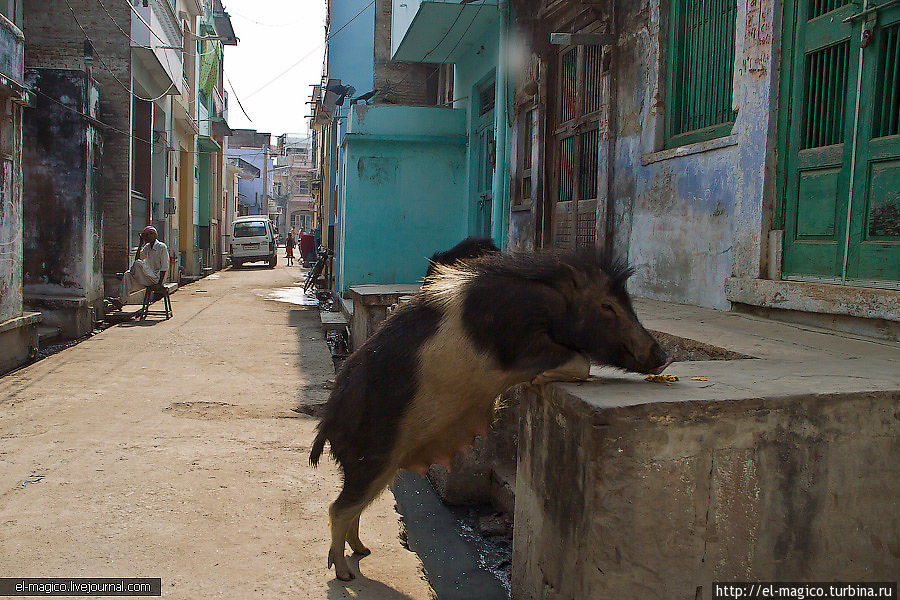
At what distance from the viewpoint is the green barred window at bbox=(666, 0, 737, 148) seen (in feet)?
18.3

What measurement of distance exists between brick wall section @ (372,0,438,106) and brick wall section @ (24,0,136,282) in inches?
204

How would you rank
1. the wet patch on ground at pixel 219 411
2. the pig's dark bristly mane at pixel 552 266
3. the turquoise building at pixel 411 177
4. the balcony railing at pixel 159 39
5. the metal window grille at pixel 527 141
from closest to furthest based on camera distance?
the pig's dark bristly mane at pixel 552 266
the wet patch on ground at pixel 219 411
the metal window grille at pixel 527 141
the turquoise building at pixel 411 177
the balcony railing at pixel 159 39

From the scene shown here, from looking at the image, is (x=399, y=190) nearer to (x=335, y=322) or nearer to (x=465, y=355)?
(x=335, y=322)

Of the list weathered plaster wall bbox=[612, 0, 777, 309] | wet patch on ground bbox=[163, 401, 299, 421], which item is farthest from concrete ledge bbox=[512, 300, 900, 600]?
wet patch on ground bbox=[163, 401, 299, 421]

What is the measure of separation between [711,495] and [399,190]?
424 inches

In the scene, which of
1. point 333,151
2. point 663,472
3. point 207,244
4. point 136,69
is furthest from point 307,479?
point 207,244

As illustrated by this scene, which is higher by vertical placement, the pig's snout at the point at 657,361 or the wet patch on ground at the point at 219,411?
the pig's snout at the point at 657,361

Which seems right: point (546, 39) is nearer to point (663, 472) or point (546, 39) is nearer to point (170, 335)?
point (170, 335)

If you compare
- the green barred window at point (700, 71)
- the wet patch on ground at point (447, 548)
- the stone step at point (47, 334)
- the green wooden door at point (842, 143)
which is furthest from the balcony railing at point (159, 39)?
the green wooden door at point (842, 143)

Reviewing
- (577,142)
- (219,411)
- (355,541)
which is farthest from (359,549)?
(577,142)

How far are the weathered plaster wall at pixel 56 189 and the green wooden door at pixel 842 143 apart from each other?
948cm

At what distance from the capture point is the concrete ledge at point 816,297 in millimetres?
3912

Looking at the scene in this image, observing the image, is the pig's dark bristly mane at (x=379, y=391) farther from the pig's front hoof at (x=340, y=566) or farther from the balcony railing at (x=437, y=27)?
the balcony railing at (x=437, y=27)

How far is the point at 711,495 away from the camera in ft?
8.09
